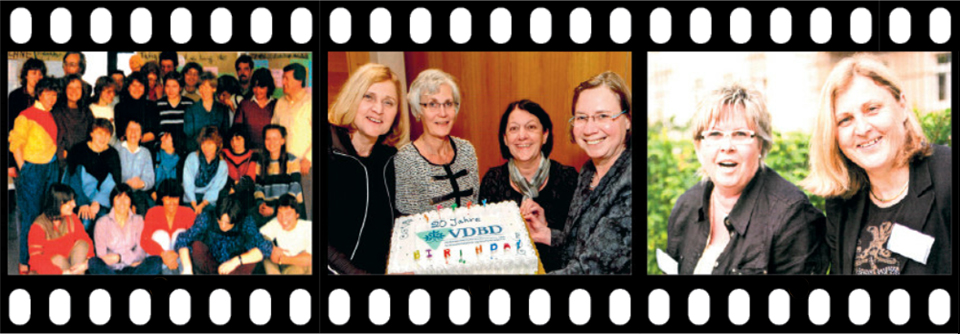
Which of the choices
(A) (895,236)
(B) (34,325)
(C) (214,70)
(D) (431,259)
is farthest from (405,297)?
(A) (895,236)

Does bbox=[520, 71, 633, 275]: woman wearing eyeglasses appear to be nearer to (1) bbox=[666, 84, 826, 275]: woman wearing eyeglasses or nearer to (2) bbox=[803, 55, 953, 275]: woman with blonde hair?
(1) bbox=[666, 84, 826, 275]: woman wearing eyeglasses

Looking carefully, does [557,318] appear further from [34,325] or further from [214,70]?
[34,325]

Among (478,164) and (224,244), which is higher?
(478,164)

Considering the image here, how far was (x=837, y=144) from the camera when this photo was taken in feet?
32.1

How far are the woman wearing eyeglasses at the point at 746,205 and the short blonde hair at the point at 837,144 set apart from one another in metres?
0.22

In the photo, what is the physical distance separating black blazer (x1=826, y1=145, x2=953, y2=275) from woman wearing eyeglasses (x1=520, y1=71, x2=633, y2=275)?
1563 millimetres

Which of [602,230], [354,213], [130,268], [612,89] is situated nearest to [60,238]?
[130,268]

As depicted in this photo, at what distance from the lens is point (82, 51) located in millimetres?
9812

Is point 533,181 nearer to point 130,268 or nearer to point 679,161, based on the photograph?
point 679,161

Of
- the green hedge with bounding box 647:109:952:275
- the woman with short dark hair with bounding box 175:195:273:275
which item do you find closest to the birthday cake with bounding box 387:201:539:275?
the green hedge with bounding box 647:109:952:275

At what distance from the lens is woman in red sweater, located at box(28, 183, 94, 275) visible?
9852 mm

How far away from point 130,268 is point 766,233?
4.83m

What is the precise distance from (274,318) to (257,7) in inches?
92.7

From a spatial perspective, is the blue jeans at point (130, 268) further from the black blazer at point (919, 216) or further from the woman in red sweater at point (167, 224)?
the black blazer at point (919, 216)
